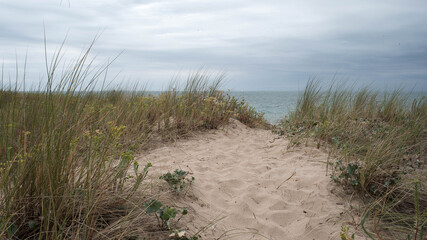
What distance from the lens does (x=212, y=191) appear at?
2.70 m

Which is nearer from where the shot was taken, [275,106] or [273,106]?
[275,106]

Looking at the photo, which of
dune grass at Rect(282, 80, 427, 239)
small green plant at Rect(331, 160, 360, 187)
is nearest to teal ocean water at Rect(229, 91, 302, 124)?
dune grass at Rect(282, 80, 427, 239)

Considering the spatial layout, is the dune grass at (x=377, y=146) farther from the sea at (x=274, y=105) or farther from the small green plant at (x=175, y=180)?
the small green plant at (x=175, y=180)

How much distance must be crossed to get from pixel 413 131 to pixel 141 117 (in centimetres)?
390

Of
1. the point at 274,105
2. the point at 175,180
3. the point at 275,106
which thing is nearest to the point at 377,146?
the point at 175,180

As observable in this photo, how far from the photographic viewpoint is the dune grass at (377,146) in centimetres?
229

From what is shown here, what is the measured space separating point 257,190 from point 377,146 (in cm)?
127

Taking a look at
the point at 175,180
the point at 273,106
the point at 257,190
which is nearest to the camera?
the point at 175,180

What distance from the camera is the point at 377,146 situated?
2740 mm

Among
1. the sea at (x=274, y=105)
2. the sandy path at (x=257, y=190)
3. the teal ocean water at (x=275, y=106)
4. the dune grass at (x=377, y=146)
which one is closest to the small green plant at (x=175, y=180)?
the sandy path at (x=257, y=190)

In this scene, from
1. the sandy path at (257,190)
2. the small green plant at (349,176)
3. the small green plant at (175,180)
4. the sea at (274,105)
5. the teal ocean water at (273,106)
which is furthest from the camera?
the teal ocean water at (273,106)

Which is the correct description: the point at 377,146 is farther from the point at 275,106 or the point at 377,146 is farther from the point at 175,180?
the point at 275,106

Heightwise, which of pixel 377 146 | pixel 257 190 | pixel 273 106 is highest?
pixel 377 146

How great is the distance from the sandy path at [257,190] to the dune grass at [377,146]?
0.28 m
